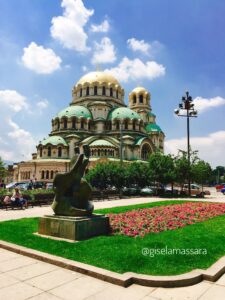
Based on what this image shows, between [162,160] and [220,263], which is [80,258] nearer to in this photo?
[220,263]

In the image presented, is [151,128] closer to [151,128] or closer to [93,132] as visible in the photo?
[151,128]

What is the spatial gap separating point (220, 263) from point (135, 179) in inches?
1190

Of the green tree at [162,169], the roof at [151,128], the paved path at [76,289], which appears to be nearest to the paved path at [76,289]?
the paved path at [76,289]

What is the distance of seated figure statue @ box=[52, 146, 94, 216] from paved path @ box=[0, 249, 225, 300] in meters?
3.47

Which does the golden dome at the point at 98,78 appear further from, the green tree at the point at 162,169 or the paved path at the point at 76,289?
the paved path at the point at 76,289

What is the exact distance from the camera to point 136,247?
25.2 feet

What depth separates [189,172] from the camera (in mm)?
31531

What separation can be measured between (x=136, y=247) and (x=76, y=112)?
190 ft

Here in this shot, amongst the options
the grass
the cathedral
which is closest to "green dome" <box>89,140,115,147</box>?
the cathedral

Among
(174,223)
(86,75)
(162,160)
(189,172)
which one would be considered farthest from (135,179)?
(86,75)

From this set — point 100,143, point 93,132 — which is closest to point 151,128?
point 93,132

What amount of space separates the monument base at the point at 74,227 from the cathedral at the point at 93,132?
139ft

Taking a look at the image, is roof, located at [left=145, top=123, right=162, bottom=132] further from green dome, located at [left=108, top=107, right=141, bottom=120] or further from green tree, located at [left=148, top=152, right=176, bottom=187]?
green tree, located at [left=148, top=152, right=176, bottom=187]

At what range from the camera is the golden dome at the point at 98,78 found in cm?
6796
